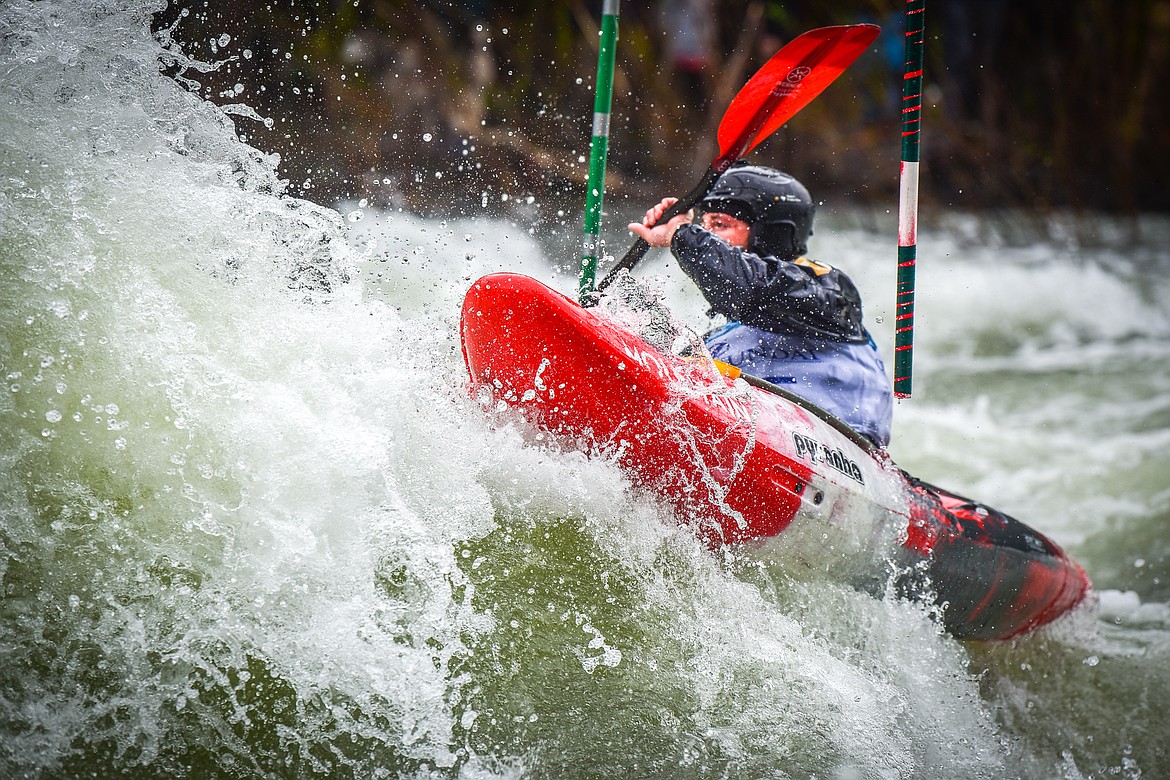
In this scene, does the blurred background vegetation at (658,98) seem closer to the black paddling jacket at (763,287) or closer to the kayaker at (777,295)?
the kayaker at (777,295)

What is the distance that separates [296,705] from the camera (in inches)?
75.4

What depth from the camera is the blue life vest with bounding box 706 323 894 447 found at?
9.10 ft

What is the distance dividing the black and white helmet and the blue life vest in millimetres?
272

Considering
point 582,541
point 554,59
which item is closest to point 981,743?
point 582,541

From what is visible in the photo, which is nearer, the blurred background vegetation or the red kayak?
the red kayak

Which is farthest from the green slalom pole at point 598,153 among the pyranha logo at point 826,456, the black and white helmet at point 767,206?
the pyranha logo at point 826,456

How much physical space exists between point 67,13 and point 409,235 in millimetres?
3525

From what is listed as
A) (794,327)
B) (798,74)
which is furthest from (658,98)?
(794,327)

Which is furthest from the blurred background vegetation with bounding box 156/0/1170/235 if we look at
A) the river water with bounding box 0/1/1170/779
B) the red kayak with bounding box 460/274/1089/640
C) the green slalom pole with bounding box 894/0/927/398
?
the red kayak with bounding box 460/274/1089/640

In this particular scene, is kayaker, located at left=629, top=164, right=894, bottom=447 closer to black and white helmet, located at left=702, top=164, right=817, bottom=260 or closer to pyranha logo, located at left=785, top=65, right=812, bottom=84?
black and white helmet, located at left=702, top=164, right=817, bottom=260

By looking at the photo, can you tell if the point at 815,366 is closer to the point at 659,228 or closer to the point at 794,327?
the point at 794,327

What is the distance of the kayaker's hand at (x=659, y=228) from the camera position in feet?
9.16

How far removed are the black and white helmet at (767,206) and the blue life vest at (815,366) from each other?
10.7 inches

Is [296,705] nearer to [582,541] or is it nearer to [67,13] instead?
[582,541]
